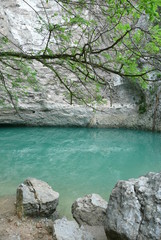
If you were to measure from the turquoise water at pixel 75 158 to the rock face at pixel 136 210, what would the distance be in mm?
2297

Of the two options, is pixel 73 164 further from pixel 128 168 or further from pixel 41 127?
pixel 41 127

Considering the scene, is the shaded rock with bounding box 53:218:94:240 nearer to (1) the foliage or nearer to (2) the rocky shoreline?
(2) the rocky shoreline

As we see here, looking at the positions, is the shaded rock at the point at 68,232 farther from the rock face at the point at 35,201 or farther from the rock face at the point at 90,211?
the rock face at the point at 35,201

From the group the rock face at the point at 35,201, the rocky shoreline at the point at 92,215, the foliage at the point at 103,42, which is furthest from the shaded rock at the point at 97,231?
the foliage at the point at 103,42

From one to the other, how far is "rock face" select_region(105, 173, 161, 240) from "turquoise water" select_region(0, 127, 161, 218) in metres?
2.30

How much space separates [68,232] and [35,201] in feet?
3.33

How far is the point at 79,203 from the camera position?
3.98 m

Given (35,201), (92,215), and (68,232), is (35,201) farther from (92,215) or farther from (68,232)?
(68,232)

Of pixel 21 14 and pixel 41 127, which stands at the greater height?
pixel 21 14

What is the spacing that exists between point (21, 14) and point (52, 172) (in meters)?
13.8

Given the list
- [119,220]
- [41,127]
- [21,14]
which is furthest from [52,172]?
[21,14]

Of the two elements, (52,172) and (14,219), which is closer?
(14,219)

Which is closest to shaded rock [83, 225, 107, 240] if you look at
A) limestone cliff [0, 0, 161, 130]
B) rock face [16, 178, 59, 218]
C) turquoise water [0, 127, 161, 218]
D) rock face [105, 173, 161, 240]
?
rock face [105, 173, 161, 240]

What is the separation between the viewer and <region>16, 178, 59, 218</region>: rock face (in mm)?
3844
